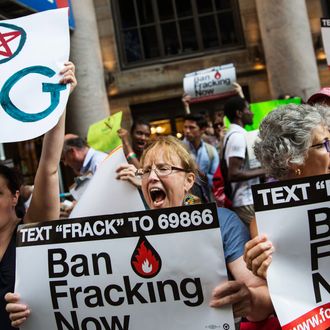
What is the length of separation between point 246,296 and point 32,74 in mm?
1403

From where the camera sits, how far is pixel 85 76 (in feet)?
37.0

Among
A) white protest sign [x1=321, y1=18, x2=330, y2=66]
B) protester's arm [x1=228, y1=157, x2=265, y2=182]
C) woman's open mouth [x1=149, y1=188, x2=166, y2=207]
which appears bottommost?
woman's open mouth [x1=149, y1=188, x2=166, y2=207]

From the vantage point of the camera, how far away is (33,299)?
6.62 feet

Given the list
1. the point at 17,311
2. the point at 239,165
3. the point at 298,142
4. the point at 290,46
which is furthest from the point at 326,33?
the point at 290,46

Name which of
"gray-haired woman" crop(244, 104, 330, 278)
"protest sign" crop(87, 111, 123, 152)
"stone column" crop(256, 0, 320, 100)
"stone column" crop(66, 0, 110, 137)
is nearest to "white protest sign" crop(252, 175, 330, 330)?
"gray-haired woman" crop(244, 104, 330, 278)

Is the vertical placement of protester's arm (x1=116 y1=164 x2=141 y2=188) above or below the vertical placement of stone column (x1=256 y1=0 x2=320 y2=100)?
below

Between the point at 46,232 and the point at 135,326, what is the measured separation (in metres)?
0.48

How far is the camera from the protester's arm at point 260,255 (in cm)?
172

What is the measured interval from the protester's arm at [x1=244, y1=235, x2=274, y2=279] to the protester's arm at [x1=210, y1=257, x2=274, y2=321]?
0.31ft

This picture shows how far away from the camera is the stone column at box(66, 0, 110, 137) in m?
10.8

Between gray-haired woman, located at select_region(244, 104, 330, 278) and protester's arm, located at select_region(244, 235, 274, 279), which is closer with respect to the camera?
protester's arm, located at select_region(244, 235, 274, 279)

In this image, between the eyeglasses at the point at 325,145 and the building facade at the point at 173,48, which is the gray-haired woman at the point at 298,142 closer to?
the eyeglasses at the point at 325,145

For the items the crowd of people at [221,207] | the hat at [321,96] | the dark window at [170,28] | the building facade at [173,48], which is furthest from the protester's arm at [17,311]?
the dark window at [170,28]

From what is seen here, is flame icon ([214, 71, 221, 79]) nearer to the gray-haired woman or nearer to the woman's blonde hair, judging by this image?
the woman's blonde hair
